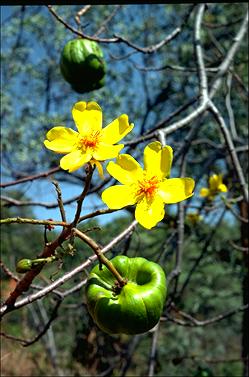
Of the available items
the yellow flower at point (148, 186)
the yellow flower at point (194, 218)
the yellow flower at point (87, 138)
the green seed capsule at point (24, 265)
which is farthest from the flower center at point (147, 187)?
the yellow flower at point (194, 218)

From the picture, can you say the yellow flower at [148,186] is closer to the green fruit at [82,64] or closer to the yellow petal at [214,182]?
the green fruit at [82,64]

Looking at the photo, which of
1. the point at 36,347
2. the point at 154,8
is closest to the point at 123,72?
the point at 154,8

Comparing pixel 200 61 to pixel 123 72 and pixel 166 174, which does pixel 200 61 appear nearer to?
pixel 166 174

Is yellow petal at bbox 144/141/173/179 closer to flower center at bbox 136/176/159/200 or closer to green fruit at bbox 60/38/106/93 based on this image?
flower center at bbox 136/176/159/200

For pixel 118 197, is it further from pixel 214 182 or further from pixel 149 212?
pixel 214 182

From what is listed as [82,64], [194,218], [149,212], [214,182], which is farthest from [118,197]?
[194,218]
